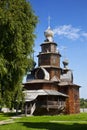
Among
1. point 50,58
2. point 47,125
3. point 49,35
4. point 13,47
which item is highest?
point 49,35

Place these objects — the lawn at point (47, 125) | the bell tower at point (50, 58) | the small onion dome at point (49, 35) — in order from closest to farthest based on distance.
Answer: the lawn at point (47, 125) < the bell tower at point (50, 58) < the small onion dome at point (49, 35)

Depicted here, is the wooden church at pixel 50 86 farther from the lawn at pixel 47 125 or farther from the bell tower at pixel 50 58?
the lawn at pixel 47 125

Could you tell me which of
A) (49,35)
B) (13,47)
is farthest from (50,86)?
(13,47)

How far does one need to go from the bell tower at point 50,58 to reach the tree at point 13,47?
31.2 m

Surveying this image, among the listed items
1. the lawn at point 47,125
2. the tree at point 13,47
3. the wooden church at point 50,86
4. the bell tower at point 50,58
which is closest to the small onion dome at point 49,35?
the wooden church at point 50,86

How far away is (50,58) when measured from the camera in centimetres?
5484

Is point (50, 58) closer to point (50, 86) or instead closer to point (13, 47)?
point (50, 86)

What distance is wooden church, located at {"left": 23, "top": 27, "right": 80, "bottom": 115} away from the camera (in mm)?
47375

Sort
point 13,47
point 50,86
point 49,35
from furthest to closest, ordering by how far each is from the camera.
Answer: point 49,35 < point 50,86 < point 13,47

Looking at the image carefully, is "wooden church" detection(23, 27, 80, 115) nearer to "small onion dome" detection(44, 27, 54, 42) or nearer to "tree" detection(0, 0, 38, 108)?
"small onion dome" detection(44, 27, 54, 42)

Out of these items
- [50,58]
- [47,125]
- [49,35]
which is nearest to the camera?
[47,125]

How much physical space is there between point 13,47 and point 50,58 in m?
33.3

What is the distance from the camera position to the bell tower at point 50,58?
54.6 metres

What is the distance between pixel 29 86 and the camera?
52406mm
